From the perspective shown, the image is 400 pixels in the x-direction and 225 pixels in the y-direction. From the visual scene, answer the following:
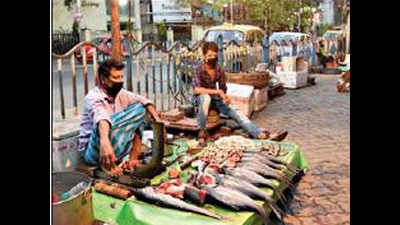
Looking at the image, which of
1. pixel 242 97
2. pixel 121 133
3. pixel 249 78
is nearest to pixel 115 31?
pixel 121 133

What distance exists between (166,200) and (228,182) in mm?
316

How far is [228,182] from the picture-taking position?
2146 millimetres

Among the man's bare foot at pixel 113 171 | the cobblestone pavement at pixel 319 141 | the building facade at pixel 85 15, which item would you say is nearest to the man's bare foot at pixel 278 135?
the cobblestone pavement at pixel 319 141

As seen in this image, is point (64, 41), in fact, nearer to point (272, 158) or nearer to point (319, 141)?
point (272, 158)

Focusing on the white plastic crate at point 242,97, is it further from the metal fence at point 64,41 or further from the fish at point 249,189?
the metal fence at point 64,41

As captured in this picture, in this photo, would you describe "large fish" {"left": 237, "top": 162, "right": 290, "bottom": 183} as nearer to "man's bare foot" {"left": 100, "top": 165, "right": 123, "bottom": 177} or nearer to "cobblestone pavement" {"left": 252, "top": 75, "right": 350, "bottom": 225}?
"cobblestone pavement" {"left": 252, "top": 75, "right": 350, "bottom": 225}

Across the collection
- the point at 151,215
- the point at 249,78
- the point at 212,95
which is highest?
the point at 249,78

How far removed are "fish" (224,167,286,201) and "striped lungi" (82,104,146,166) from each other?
0.48m

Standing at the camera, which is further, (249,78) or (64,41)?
(249,78)

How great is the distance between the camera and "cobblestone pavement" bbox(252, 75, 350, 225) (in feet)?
6.82

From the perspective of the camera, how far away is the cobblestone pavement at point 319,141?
2.08 meters

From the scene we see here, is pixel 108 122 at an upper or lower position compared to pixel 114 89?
lower

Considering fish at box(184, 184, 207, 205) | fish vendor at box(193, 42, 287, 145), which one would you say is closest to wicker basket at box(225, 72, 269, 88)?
fish vendor at box(193, 42, 287, 145)

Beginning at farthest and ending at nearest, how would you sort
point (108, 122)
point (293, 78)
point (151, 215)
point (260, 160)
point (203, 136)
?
point (293, 78) < point (203, 136) < point (260, 160) < point (108, 122) < point (151, 215)
